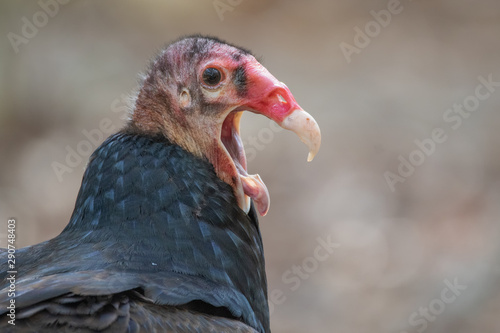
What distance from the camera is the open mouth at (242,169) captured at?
10.1ft

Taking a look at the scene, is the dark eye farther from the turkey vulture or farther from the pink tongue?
the pink tongue

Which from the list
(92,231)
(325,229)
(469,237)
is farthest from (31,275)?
(469,237)

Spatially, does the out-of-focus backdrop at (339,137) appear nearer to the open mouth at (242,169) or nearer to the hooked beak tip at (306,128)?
the open mouth at (242,169)

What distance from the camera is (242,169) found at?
320 cm

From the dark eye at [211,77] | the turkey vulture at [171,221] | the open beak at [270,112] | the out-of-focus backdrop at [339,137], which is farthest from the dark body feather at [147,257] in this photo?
the out-of-focus backdrop at [339,137]

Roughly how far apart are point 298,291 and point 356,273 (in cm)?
70

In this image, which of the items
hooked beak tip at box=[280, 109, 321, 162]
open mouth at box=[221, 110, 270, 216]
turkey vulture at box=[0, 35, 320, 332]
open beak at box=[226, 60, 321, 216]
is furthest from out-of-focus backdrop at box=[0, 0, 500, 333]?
hooked beak tip at box=[280, 109, 321, 162]

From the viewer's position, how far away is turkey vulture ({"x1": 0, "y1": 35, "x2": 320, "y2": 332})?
2412mm

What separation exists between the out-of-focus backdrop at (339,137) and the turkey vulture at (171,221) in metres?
3.30

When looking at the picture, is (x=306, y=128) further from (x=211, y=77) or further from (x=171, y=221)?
(x=171, y=221)

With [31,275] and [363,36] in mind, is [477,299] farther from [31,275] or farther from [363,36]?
[31,275]

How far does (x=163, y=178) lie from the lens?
9.45 feet

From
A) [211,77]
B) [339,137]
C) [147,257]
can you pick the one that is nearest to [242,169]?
[211,77]

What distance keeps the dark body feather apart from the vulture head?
76 millimetres
